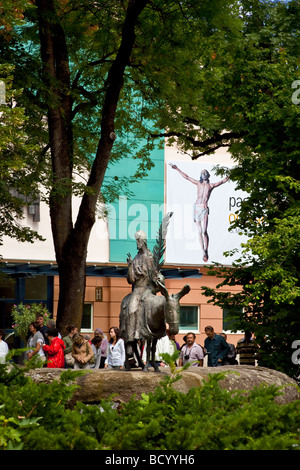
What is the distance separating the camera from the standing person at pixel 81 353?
14.9 meters

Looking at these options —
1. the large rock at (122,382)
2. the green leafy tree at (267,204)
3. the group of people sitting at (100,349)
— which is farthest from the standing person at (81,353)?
the large rock at (122,382)

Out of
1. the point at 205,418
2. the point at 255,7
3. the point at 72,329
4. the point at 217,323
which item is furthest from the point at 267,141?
the point at 217,323

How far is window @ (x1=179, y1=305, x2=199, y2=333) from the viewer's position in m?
30.5

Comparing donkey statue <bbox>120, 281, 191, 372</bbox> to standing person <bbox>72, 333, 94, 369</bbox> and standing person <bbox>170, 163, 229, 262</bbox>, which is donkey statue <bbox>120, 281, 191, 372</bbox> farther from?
standing person <bbox>170, 163, 229, 262</bbox>

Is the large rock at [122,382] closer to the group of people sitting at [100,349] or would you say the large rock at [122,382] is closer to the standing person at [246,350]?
the group of people sitting at [100,349]

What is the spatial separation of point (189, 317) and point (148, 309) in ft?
60.9

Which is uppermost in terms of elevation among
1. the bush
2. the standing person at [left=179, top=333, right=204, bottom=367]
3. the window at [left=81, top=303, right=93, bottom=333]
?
the window at [left=81, top=303, right=93, bottom=333]

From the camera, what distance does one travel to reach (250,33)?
20234 mm

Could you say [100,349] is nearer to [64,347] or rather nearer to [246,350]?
[64,347]

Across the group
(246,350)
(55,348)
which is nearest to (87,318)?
(246,350)

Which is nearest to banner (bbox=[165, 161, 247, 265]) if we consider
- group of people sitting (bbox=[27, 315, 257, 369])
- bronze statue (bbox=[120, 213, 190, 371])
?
group of people sitting (bbox=[27, 315, 257, 369])

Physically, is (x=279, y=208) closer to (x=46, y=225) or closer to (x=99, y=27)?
(x=99, y=27)

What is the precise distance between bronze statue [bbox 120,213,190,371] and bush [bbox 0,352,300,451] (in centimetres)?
691

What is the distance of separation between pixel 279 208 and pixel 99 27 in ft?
20.1
